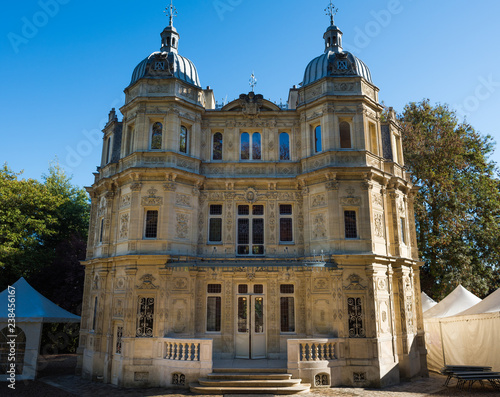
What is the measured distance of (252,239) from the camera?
17594mm

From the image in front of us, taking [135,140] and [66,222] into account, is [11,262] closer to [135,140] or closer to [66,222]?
[66,222]

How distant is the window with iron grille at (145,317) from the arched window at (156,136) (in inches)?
273

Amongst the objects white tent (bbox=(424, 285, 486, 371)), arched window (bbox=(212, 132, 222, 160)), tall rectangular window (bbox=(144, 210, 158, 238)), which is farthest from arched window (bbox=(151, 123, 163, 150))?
white tent (bbox=(424, 285, 486, 371))

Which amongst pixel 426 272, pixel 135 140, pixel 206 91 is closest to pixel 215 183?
pixel 135 140

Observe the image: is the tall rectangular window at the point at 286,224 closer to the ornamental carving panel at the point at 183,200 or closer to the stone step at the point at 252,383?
the ornamental carving panel at the point at 183,200

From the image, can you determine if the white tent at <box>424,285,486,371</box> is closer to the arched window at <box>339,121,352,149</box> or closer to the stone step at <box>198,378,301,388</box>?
the stone step at <box>198,378,301,388</box>

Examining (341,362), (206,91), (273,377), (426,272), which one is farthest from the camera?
(426,272)

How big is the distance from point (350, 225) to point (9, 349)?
15.9m

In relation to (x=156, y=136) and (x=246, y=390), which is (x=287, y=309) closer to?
(x=246, y=390)

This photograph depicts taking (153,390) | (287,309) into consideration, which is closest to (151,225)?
(153,390)

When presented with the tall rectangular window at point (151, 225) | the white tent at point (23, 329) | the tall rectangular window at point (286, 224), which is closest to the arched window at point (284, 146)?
the tall rectangular window at point (286, 224)

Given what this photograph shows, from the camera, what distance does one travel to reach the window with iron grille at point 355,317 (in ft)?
50.8

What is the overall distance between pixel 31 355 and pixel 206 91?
14.9m

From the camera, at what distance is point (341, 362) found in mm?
14805
